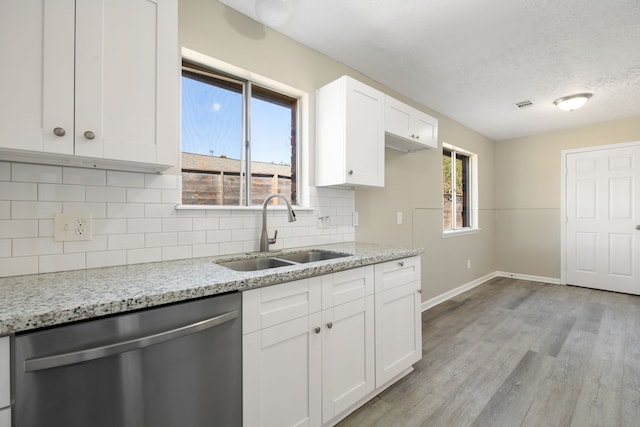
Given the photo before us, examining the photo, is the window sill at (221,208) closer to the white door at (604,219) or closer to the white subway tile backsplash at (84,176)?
the white subway tile backsplash at (84,176)

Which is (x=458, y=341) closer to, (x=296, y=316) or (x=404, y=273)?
(x=404, y=273)

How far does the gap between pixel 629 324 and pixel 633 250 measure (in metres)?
1.62

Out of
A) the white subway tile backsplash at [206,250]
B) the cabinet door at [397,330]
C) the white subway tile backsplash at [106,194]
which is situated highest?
the white subway tile backsplash at [106,194]

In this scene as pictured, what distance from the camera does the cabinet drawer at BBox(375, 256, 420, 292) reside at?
1.78 meters

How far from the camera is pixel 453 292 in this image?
3.94 meters

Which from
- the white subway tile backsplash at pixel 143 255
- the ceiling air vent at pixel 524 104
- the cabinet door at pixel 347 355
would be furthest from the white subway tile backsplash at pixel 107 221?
the ceiling air vent at pixel 524 104

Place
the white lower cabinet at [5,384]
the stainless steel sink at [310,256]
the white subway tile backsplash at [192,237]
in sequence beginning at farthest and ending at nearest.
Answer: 1. the stainless steel sink at [310,256]
2. the white subway tile backsplash at [192,237]
3. the white lower cabinet at [5,384]

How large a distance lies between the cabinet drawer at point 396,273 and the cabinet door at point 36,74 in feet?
5.27

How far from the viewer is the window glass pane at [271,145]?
2.09m

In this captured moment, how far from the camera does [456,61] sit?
98.0 inches

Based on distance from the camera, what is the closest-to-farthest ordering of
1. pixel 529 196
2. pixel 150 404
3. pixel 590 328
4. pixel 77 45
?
pixel 150 404, pixel 77 45, pixel 590 328, pixel 529 196

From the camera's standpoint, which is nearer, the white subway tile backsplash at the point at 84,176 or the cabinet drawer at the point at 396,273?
the white subway tile backsplash at the point at 84,176

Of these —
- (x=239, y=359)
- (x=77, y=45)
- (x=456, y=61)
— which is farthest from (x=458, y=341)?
(x=77, y=45)

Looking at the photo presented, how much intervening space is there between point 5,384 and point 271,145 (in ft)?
5.85
